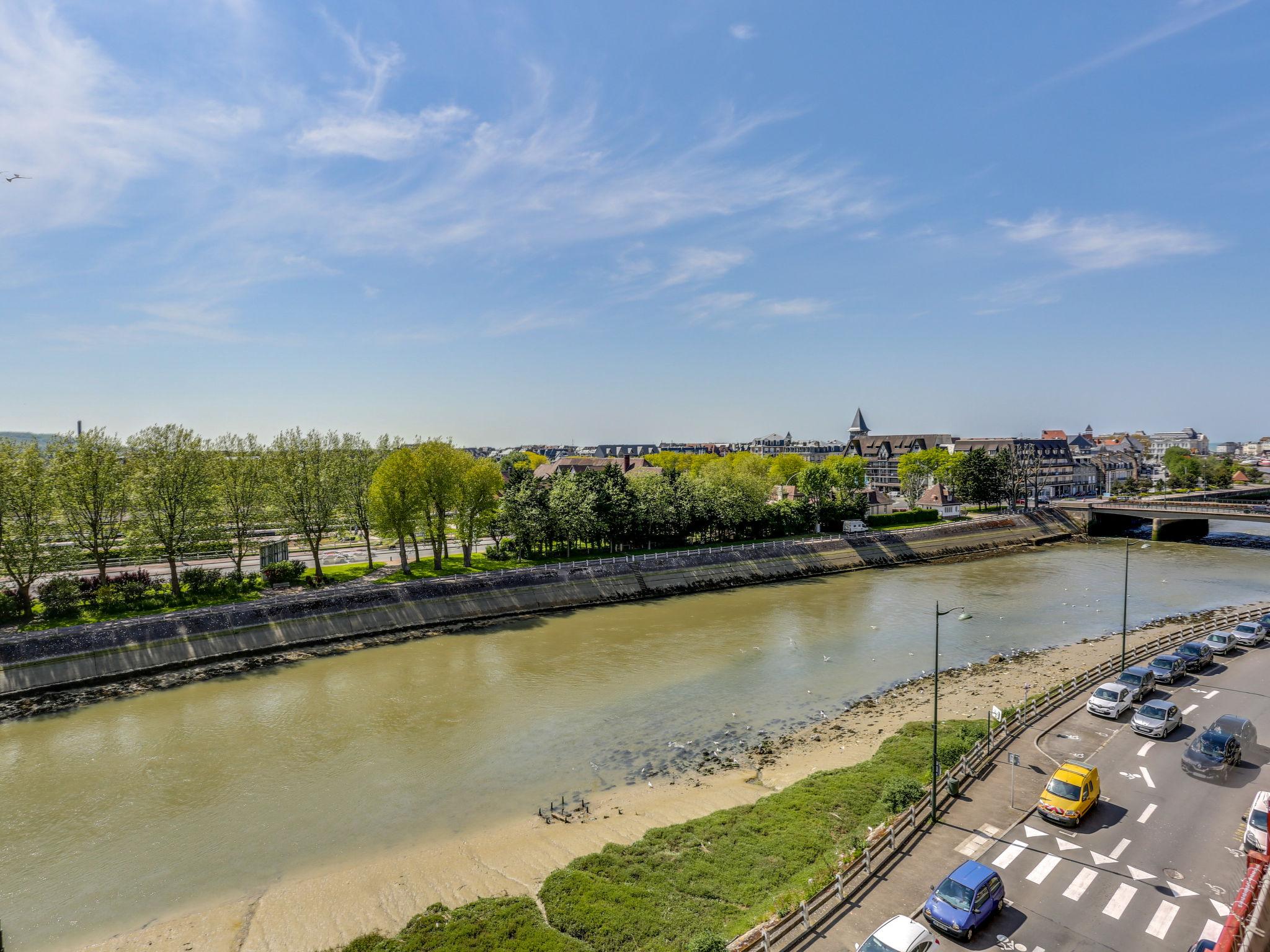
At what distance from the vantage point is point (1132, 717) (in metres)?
21.8

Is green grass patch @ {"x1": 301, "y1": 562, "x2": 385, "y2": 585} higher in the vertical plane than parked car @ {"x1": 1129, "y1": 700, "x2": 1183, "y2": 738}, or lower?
higher

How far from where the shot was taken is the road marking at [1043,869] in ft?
46.1

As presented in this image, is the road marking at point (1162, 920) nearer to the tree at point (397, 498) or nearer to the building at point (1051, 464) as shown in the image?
the tree at point (397, 498)

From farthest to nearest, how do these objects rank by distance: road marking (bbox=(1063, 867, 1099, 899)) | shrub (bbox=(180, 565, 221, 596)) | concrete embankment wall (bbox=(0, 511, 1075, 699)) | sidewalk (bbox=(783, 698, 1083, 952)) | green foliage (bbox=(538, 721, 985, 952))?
shrub (bbox=(180, 565, 221, 596)), concrete embankment wall (bbox=(0, 511, 1075, 699)), green foliage (bbox=(538, 721, 985, 952)), road marking (bbox=(1063, 867, 1099, 899)), sidewalk (bbox=(783, 698, 1083, 952))

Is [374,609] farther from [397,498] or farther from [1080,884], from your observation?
[1080,884]

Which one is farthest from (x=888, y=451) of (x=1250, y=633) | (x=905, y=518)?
(x=1250, y=633)

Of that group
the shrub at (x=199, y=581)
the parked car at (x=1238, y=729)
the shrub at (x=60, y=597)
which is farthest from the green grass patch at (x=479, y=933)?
the shrub at (x=199, y=581)

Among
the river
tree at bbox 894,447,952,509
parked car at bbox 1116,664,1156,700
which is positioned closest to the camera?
the river

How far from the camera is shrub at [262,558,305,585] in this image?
149 ft

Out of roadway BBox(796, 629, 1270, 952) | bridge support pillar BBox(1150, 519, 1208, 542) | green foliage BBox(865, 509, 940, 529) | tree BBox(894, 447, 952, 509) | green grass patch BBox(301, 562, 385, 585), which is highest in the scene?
tree BBox(894, 447, 952, 509)

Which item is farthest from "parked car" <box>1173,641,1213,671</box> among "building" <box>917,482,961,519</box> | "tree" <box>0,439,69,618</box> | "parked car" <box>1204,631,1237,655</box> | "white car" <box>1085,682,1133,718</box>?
"tree" <box>0,439,69,618</box>

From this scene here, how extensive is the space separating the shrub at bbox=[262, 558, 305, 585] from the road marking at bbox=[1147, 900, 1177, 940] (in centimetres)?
4821

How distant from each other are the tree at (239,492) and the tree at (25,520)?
907cm

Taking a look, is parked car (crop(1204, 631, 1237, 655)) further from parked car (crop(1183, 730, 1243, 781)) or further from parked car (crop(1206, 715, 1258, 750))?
parked car (crop(1183, 730, 1243, 781))
